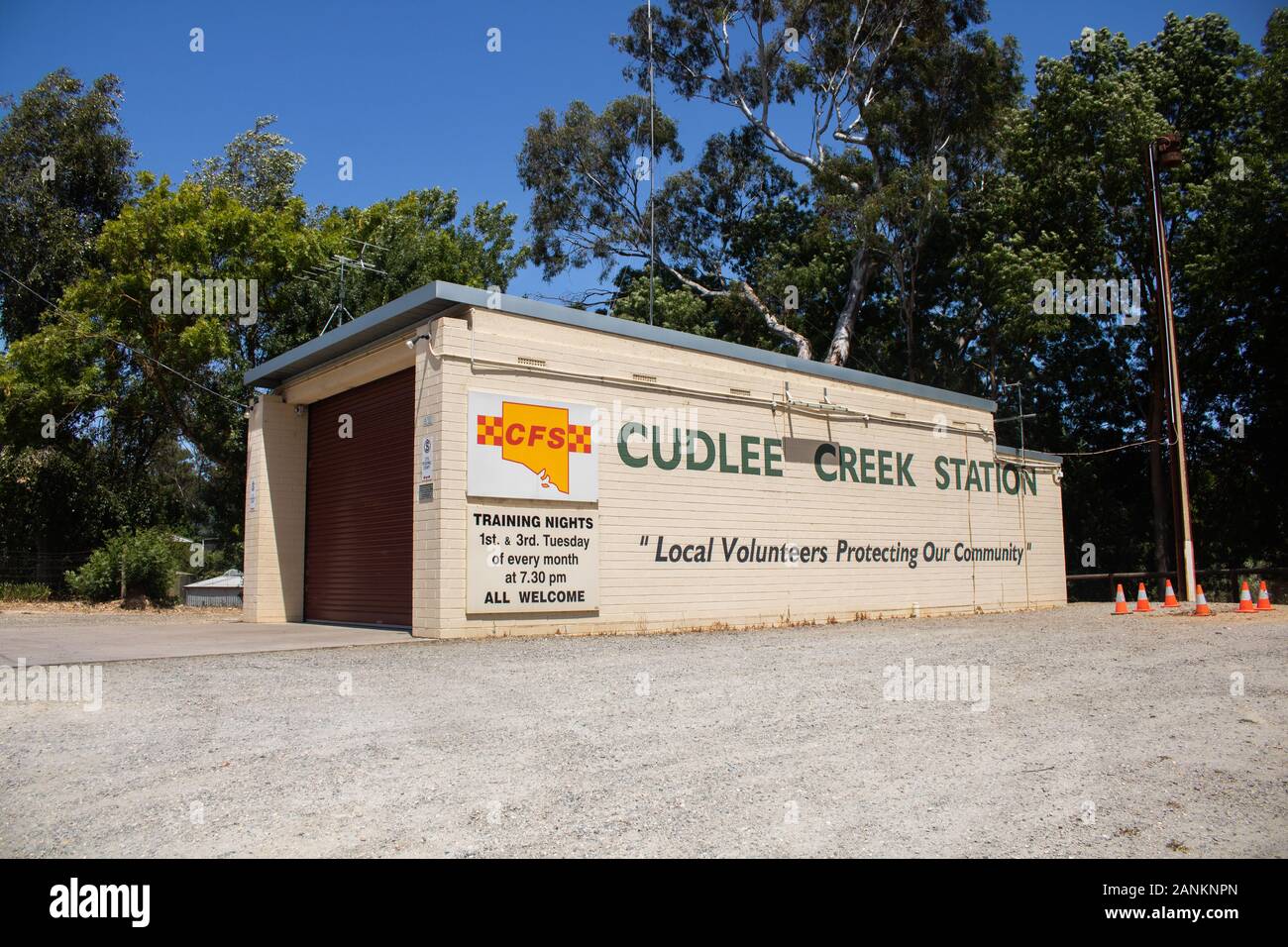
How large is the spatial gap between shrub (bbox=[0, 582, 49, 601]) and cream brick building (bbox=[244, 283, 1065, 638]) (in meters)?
12.1

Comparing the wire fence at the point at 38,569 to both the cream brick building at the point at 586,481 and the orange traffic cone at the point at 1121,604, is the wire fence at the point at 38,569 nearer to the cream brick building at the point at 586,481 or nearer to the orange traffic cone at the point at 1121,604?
the cream brick building at the point at 586,481

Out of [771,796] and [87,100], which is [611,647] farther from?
[87,100]

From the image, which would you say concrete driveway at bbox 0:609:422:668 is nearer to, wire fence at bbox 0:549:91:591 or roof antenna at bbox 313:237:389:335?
wire fence at bbox 0:549:91:591

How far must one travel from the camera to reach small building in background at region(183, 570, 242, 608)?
23.8 metres

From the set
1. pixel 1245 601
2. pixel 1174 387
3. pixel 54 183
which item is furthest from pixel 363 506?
pixel 54 183

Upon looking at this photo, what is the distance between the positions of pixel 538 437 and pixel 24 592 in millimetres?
19952

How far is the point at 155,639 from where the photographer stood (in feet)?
39.2

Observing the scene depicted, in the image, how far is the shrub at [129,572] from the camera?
2344 cm

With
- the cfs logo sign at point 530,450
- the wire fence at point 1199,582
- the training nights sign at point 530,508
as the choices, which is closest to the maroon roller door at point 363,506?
the cfs logo sign at point 530,450

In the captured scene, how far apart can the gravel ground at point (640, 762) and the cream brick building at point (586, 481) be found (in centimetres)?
322

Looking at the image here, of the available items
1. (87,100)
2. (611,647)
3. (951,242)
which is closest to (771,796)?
(611,647)

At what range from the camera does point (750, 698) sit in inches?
298

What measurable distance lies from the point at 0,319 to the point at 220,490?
28.4 ft

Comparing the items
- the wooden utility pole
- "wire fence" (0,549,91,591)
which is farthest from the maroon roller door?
the wooden utility pole
